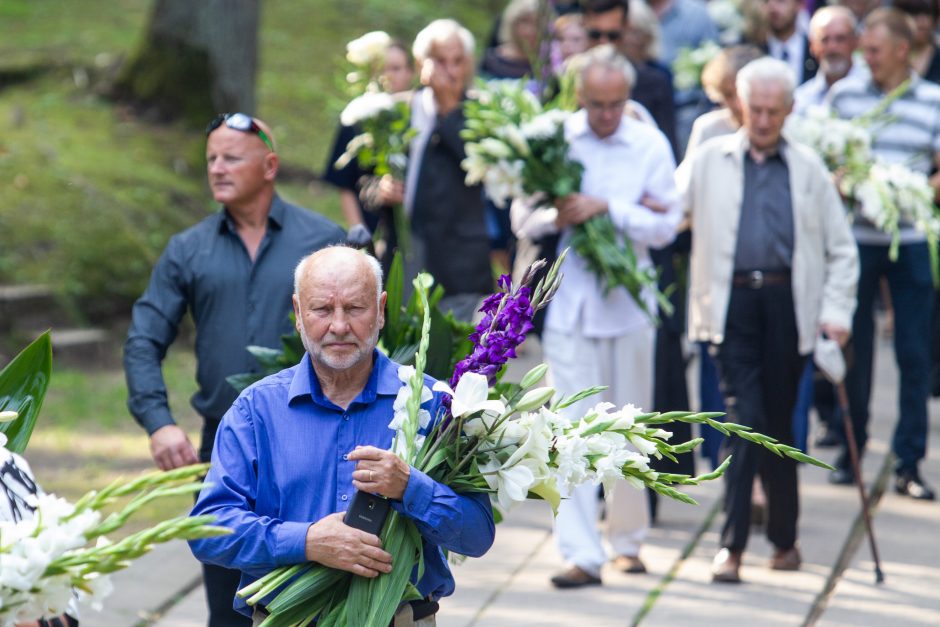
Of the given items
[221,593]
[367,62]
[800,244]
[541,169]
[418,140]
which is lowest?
[221,593]

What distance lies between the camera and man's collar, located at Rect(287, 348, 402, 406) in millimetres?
4141

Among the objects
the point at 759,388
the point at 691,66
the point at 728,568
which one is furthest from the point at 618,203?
the point at 691,66

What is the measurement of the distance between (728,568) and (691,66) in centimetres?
471

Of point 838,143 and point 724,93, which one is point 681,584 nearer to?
point 838,143

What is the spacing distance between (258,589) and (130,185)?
30.2 ft

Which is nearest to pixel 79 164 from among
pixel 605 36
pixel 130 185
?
pixel 130 185

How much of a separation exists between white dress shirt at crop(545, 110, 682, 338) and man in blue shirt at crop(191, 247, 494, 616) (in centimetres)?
316

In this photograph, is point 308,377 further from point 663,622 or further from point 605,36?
point 605,36

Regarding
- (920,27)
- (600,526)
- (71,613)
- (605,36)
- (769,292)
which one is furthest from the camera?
(920,27)

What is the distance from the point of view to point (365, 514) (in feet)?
12.9

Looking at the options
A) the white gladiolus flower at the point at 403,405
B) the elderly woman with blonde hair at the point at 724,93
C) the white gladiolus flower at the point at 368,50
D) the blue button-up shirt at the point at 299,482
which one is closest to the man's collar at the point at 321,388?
the blue button-up shirt at the point at 299,482

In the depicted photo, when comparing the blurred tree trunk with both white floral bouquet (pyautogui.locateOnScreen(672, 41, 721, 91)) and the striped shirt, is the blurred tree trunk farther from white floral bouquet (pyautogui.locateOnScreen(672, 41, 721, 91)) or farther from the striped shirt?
the striped shirt

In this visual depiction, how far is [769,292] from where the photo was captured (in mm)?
7188

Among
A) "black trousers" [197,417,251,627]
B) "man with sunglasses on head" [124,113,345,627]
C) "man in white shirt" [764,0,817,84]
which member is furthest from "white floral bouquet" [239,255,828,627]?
"man in white shirt" [764,0,817,84]
